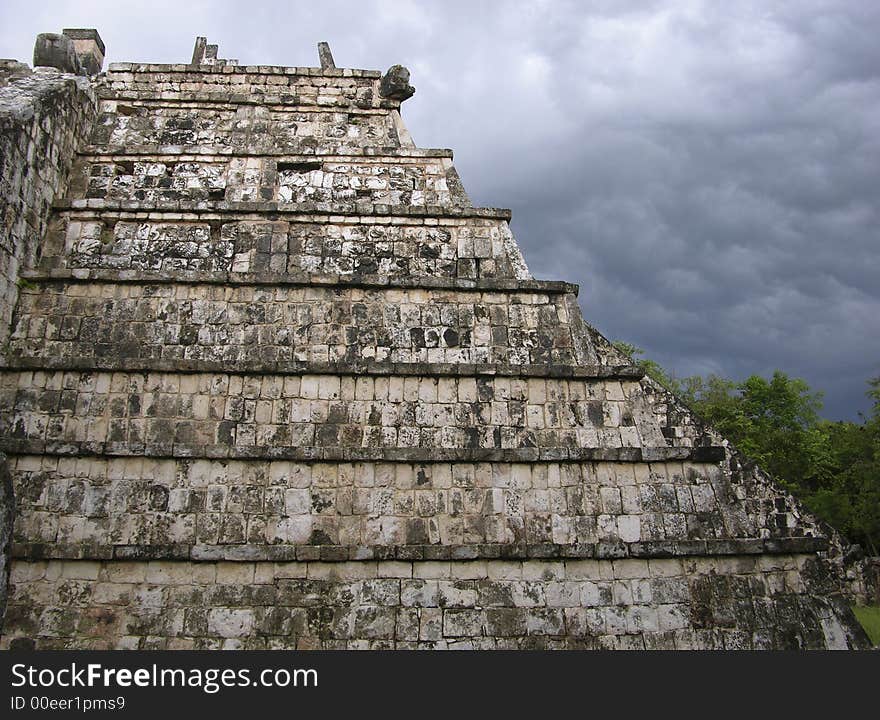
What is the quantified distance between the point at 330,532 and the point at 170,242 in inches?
151

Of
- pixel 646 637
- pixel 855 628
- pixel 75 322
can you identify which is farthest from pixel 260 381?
pixel 855 628

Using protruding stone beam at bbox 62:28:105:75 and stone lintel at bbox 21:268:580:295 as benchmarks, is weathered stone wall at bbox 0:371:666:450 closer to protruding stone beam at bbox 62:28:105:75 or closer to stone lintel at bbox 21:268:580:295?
stone lintel at bbox 21:268:580:295

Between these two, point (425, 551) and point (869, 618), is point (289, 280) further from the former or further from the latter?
point (869, 618)

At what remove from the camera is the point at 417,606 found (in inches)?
228

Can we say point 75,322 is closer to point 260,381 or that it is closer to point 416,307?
point 260,381

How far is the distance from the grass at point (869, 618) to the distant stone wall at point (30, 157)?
970cm

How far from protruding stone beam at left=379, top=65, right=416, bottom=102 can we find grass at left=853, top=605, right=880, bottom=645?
854 cm

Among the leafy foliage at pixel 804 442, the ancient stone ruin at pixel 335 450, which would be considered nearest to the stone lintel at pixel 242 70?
the ancient stone ruin at pixel 335 450

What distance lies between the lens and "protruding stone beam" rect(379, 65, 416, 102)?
9.09 meters

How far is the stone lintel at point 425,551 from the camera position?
5781mm

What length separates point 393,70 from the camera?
30.1 feet

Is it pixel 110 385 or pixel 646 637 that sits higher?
pixel 110 385

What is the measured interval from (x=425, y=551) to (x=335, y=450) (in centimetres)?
129

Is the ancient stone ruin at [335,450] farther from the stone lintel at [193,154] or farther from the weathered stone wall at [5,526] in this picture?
the stone lintel at [193,154]
